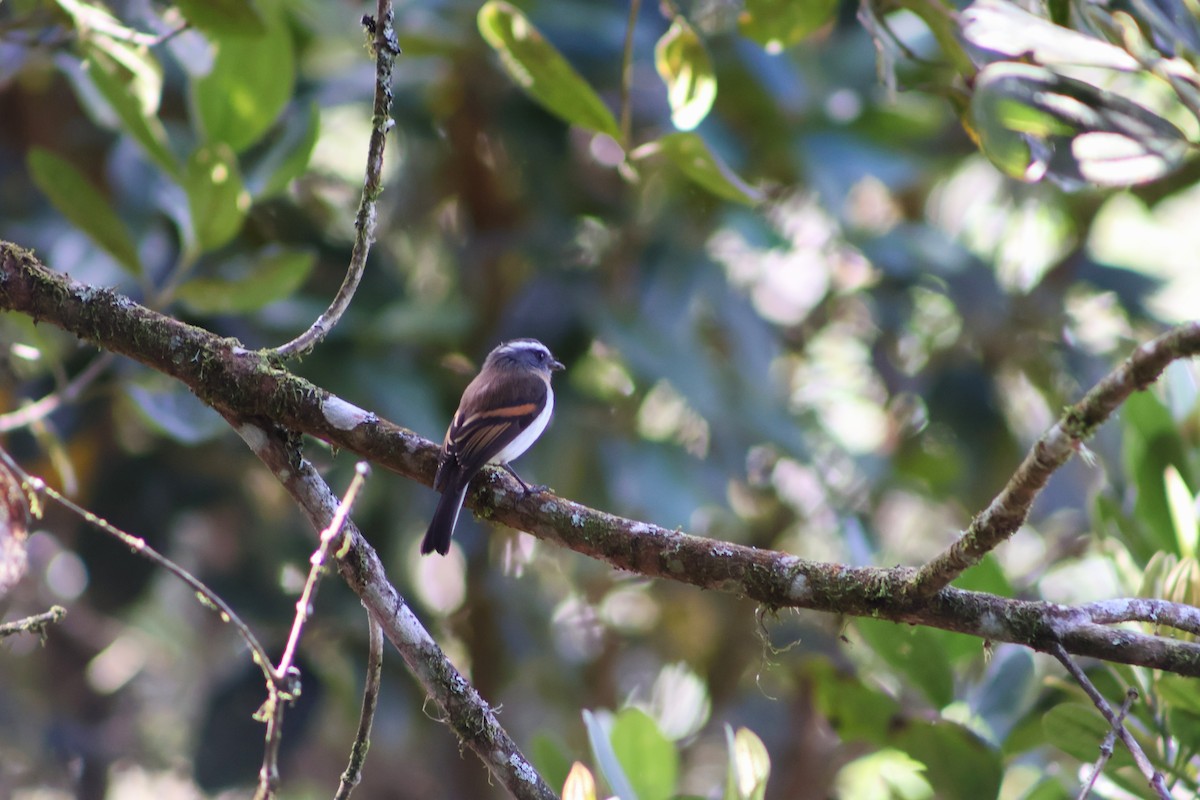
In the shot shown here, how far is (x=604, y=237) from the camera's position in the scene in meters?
6.39

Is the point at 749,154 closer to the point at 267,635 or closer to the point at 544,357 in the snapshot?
the point at 544,357

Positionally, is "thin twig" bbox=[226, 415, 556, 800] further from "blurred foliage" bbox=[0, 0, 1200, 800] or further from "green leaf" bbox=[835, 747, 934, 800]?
"green leaf" bbox=[835, 747, 934, 800]

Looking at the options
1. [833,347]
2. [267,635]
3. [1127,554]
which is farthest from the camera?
[833,347]

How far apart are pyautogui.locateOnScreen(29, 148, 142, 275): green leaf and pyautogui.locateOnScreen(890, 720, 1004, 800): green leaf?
287 cm

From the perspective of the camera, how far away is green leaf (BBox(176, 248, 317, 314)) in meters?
3.74

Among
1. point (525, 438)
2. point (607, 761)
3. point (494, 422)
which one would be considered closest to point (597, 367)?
point (525, 438)

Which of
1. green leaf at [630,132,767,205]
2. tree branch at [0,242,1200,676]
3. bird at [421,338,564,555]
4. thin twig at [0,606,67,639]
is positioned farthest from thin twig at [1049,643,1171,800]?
thin twig at [0,606,67,639]

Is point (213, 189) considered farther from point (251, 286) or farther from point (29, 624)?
point (29, 624)

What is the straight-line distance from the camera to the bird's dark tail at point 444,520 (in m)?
3.15

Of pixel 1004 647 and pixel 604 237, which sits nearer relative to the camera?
pixel 1004 647

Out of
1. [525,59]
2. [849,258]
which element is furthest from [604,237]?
[525,59]

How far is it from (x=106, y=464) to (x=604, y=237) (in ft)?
9.49

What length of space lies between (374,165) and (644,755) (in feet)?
5.89

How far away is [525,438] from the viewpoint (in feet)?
13.5
